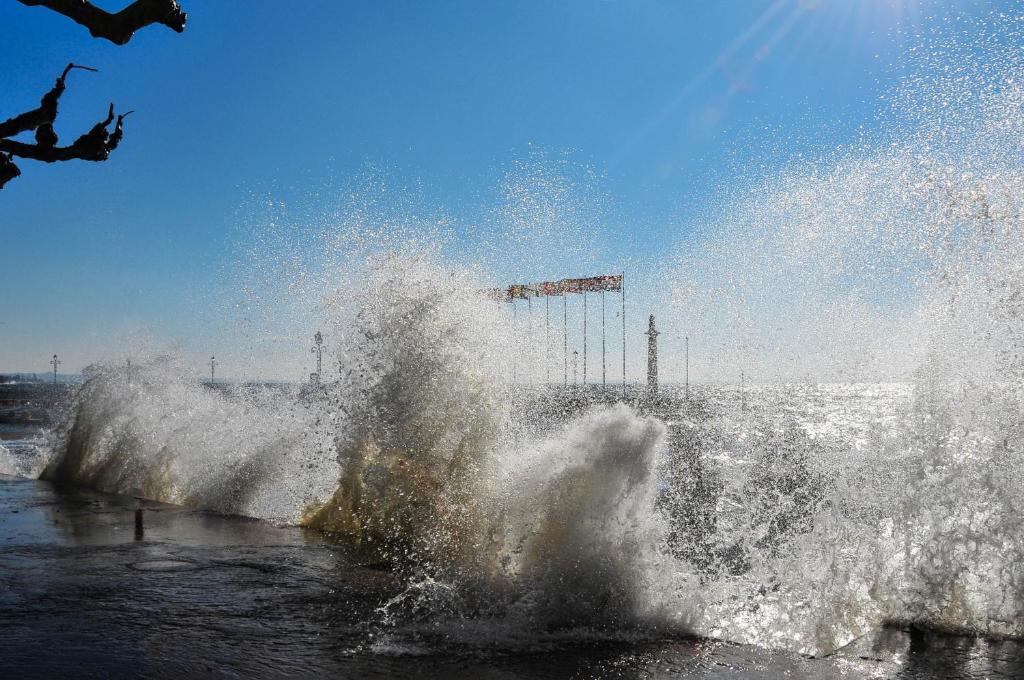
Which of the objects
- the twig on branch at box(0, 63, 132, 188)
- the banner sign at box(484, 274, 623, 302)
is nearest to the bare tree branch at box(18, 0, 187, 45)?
the twig on branch at box(0, 63, 132, 188)

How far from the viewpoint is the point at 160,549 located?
36.2ft

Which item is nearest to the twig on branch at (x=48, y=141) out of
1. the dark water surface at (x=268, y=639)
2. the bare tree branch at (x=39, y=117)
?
the bare tree branch at (x=39, y=117)

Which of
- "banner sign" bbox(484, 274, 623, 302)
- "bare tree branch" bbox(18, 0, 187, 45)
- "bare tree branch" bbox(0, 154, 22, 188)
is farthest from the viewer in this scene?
"banner sign" bbox(484, 274, 623, 302)

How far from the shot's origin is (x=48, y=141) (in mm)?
6477

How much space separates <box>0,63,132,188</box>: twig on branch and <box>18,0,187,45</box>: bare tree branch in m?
0.54

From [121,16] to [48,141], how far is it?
5.03ft

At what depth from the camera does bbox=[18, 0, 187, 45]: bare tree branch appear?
568 cm

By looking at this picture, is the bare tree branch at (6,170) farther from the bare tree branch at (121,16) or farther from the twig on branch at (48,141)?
the bare tree branch at (121,16)

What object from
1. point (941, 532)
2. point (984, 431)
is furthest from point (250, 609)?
point (984, 431)

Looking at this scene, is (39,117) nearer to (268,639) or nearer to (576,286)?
(268,639)

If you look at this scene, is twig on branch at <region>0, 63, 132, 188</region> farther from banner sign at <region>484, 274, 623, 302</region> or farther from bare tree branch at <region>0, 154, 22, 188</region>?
banner sign at <region>484, 274, 623, 302</region>

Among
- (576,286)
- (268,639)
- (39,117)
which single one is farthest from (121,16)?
(576,286)

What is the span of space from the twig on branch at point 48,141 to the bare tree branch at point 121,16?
54cm

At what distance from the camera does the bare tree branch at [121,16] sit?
5676 millimetres
